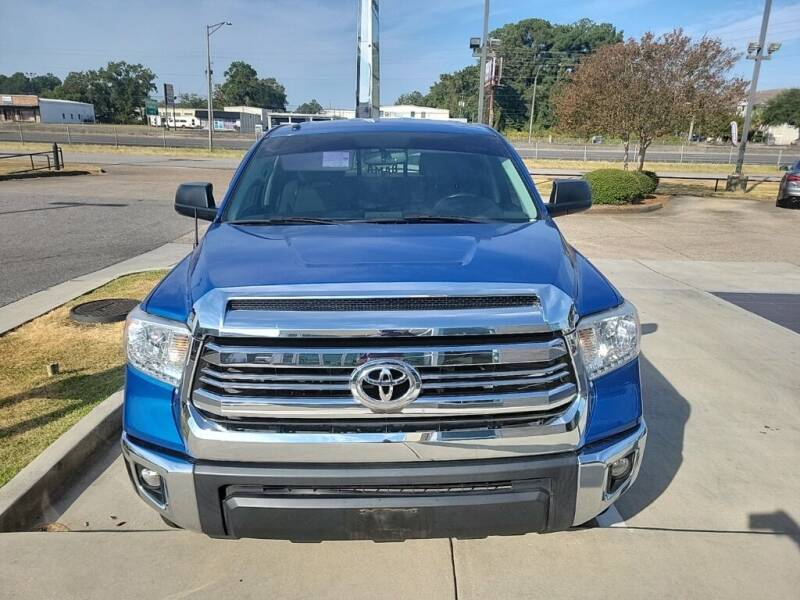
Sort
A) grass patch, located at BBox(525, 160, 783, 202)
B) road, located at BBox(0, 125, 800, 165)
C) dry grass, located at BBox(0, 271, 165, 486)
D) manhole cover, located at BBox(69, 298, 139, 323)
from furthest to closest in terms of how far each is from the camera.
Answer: road, located at BBox(0, 125, 800, 165), grass patch, located at BBox(525, 160, 783, 202), manhole cover, located at BBox(69, 298, 139, 323), dry grass, located at BBox(0, 271, 165, 486)

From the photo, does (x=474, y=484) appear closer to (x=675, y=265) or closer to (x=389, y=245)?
(x=389, y=245)

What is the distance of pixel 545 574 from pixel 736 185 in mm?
22575

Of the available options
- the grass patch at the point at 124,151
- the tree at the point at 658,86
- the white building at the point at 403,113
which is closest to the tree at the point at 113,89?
the white building at the point at 403,113

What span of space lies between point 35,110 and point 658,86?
101665mm

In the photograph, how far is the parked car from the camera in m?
16.4

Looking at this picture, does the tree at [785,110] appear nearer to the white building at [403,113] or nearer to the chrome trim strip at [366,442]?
the white building at [403,113]

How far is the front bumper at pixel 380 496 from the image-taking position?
6.99 feet

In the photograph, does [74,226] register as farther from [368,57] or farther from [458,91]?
[458,91]

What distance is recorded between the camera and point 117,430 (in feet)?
12.5

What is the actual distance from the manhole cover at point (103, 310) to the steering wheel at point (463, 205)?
366 cm

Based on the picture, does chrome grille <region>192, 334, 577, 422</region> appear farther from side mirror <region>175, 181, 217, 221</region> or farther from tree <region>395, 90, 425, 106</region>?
tree <region>395, 90, 425, 106</region>

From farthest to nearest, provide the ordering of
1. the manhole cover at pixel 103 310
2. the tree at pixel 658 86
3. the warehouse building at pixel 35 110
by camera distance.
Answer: the warehouse building at pixel 35 110 < the tree at pixel 658 86 < the manhole cover at pixel 103 310

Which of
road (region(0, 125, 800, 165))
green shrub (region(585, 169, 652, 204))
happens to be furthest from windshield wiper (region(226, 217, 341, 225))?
road (region(0, 125, 800, 165))

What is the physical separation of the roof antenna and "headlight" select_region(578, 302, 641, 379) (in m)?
9.32
